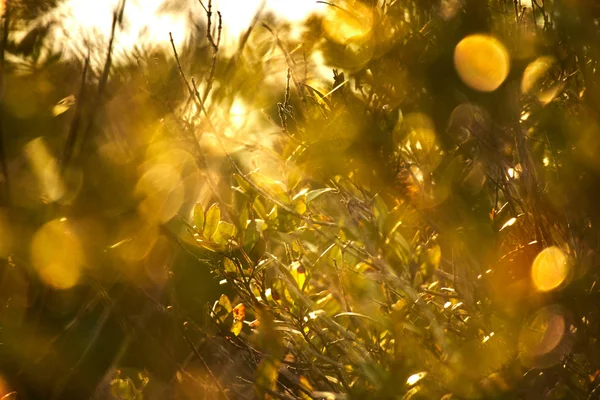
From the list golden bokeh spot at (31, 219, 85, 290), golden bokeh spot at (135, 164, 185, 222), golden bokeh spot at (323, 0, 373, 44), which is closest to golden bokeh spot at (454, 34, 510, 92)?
golden bokeh spot at (323, 0, 373, 44)

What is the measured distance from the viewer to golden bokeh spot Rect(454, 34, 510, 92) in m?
1.38

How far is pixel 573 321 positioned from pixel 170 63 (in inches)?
87.3

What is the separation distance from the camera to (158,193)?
7.06 feet

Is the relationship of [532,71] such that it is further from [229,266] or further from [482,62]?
[229,266]

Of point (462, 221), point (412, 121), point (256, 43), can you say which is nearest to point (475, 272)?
point (462, 221)

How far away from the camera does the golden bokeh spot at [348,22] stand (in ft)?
5.07

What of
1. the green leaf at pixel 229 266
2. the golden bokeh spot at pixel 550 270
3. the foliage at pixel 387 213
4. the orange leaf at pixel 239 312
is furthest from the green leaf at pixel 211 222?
the golden bokeh spot at pixel 550 270

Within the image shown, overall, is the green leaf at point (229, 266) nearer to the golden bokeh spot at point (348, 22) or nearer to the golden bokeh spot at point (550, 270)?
the golden bokeh spot at point (348, 22)

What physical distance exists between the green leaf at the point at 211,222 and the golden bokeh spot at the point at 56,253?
57 cm

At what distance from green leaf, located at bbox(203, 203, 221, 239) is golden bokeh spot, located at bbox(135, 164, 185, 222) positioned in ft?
1.56

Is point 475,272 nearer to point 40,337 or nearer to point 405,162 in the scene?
point 405,162

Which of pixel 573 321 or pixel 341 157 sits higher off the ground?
pixel 341 157

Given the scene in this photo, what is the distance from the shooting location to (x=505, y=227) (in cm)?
150

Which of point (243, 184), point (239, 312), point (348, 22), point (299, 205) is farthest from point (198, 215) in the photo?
point (348, 22)
